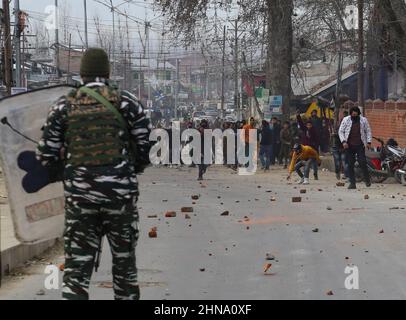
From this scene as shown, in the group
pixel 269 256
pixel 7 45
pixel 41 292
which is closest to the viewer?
pixel 41 292

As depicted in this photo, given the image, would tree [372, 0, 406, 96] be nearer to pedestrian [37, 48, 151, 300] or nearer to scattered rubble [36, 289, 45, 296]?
scattered rubble [36, 289, 45, 296]

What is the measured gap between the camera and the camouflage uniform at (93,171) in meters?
5.80

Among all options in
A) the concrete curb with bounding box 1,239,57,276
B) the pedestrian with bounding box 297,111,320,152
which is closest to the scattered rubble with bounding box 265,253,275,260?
the concrete curb with bounding box 1,239,57,276

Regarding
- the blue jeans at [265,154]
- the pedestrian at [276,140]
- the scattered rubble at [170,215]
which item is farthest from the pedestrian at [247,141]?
the scattered rubble at [170,215]

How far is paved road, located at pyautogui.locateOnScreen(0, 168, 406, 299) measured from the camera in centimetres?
823

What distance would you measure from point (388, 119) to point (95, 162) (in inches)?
1075

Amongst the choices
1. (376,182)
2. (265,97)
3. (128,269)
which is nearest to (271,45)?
(265,97)

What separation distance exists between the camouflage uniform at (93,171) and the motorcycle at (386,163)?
15547mm

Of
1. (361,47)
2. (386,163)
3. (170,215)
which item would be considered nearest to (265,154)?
(361,47)

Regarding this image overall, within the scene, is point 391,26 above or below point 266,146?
above

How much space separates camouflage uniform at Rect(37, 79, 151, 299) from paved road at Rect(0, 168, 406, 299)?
199cm

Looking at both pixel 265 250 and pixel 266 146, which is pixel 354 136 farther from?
→ pixel 266 146

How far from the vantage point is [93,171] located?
5793 mm

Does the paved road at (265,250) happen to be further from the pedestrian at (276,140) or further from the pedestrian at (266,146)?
the pedestrian at (276,140)
